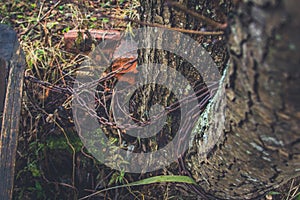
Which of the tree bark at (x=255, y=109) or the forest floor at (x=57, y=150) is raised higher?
the tree bark at (x=255, y=109)

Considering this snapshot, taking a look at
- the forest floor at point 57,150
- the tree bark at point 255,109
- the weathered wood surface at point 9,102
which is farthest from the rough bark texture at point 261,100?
the weathered wood surface at point 9,102

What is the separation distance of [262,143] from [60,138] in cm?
103

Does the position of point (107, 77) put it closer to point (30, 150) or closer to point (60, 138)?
point (60, 138)

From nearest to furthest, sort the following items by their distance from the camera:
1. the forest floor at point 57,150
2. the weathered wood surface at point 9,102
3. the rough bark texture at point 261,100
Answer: the rough bark texture at point 261,100 < the weathered wood surface at point 9,102 < the forest floor at point 57,150

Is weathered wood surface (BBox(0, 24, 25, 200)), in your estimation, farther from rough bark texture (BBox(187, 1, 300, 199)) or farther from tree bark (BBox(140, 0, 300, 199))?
rough bark texture (BBox(187, 1, 300, 199))

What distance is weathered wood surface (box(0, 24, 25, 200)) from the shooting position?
1368 millimetres

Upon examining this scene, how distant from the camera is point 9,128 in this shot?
1391 mm

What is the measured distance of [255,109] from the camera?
2.43ft

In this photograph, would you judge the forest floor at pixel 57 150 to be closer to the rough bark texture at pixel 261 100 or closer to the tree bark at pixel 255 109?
the tree bark at pixel 255 109

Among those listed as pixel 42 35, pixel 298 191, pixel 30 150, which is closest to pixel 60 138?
pixel 30 150

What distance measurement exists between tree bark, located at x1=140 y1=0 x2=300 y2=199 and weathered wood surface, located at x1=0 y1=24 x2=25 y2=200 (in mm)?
539

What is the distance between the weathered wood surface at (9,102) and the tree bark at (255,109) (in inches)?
21.2

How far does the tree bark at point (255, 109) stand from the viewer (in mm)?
579

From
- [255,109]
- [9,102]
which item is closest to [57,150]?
[9,102]
